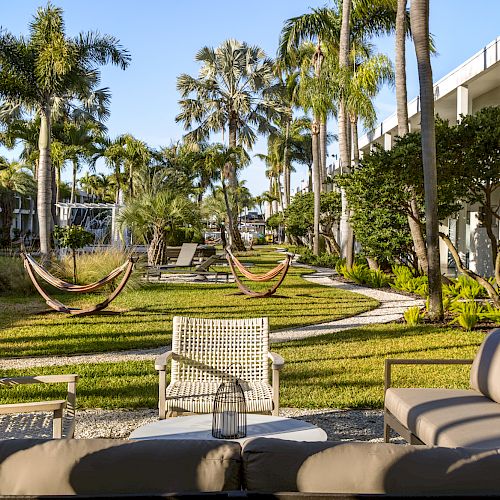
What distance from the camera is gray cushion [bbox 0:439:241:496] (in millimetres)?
1761

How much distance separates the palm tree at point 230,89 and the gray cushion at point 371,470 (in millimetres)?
31594

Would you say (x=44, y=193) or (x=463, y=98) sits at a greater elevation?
(x=463, y=98)

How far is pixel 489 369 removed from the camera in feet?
13.3

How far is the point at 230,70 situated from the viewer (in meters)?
33.1

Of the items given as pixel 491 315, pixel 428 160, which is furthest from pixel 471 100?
pixel 491 315

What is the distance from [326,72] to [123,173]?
29.2 metres

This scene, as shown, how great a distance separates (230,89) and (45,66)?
1660 centimetres

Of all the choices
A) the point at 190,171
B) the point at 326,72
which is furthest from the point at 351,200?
the point at 190,171

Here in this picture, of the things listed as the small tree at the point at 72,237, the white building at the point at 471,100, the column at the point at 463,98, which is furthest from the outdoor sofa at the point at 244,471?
the column at the point at 463,98

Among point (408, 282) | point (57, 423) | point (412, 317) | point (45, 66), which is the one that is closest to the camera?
point (57, 423)

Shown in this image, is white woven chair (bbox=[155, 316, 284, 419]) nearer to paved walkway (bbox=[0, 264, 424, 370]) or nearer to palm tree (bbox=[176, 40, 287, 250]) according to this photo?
paved walkway (bbox=[0, 264, 424, 370])

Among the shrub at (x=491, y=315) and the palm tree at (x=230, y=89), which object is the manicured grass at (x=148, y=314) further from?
the palm tree at (x=230, y=89)

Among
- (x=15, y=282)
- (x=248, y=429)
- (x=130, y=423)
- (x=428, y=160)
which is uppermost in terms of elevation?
(x=428, y=160)

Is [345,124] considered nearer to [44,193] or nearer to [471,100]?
[471,100]
